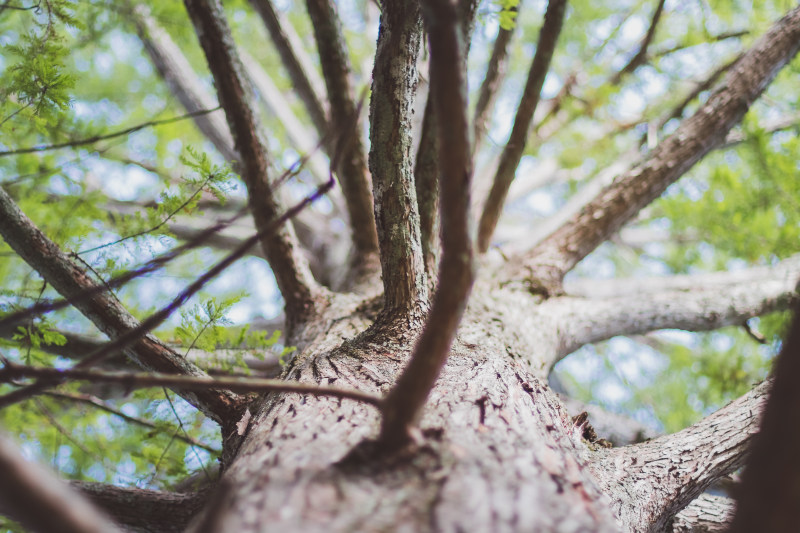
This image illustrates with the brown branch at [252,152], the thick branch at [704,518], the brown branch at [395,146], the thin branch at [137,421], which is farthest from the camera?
the brown branch at [252,152]

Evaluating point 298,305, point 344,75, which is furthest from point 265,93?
point 298,305

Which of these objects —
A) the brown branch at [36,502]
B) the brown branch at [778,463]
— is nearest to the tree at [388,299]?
the brown branch at [36,502]

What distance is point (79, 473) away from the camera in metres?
2.80

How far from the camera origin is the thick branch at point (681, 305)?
93.6 inches

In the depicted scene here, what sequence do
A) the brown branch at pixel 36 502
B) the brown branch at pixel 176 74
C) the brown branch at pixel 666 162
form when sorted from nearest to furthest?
the brown branch at pixel 36 502 < the brown branch at pixel 666 162 < the brown branch at pixel 176 74

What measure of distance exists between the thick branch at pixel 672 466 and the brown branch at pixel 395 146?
2.84ft

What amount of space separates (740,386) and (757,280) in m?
0.95

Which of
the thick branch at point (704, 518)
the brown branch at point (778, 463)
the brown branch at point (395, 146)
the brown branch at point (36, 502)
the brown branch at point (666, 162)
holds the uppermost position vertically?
the brown branch at point (666, 162)

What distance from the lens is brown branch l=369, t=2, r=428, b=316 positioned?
127 cm

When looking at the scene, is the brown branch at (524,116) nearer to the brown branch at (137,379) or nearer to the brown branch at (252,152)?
the brown branch at (252,152)

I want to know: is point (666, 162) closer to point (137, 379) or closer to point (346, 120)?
point (346, 120)

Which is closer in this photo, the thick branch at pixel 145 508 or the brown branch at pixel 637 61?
the thick branch at pixel 145 508

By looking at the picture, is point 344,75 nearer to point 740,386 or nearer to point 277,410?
point 277,410

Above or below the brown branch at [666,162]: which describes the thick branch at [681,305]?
below
